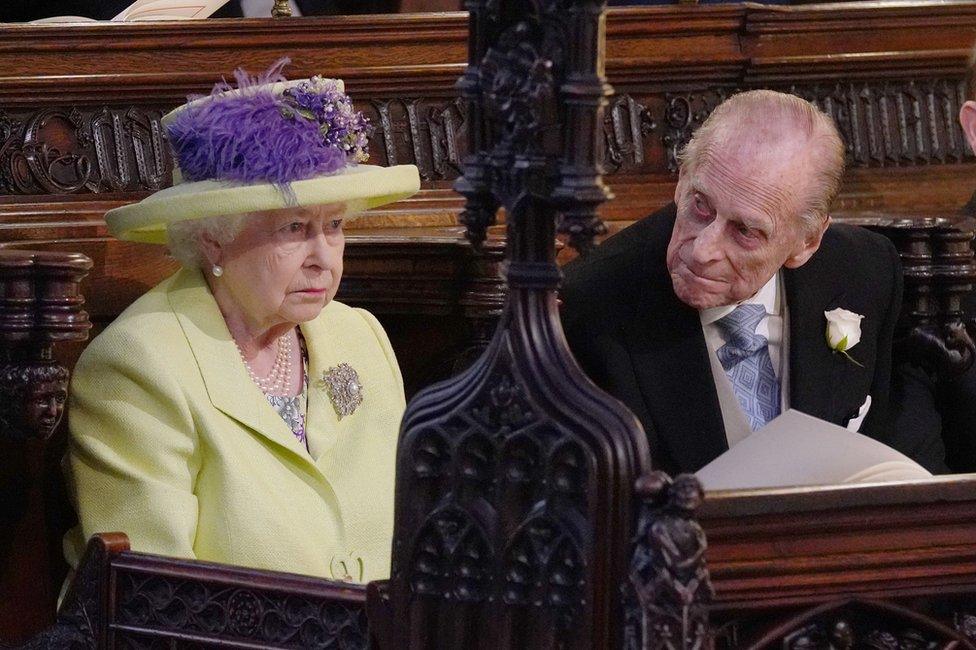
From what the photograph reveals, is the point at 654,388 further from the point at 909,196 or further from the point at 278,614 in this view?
the point at 909,196

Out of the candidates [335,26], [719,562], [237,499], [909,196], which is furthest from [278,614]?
[909,196]

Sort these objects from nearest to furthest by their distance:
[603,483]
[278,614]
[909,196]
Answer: [603,483]
[278,614]
[909,196]

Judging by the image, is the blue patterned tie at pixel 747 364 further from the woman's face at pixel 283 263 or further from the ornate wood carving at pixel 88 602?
the ornate wood carving at pixel 88 602

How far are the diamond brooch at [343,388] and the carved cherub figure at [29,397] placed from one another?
0.46 meters

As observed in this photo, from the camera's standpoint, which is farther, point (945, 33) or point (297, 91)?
point (945, 33)

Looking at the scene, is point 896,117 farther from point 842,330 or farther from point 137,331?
point 137,331

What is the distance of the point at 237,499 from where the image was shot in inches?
94.0

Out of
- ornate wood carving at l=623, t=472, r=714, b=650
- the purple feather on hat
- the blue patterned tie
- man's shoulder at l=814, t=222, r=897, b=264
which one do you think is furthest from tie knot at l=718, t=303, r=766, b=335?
ornate wood carving at l=623, t=472, r=714, b=650

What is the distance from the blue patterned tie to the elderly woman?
574 millimetres

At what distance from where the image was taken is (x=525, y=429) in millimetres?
1419

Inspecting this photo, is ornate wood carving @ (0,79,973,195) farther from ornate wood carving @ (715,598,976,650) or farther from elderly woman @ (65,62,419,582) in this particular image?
ornate wood carving @ (715,598,976,650)

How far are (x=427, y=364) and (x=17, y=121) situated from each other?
90 cm

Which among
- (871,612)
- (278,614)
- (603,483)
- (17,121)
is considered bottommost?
(278,614)

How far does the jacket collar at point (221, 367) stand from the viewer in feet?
8.02
